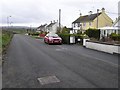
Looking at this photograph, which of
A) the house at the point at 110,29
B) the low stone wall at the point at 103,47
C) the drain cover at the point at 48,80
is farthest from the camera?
the house at the point at 110,29

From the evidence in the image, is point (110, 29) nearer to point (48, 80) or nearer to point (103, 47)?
point (103, 47)

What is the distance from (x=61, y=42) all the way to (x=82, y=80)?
22632 millimetres

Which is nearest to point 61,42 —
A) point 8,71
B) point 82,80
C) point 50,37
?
point 50,37

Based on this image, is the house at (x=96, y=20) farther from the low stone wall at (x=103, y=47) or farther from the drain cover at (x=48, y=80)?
the drain cover at (x=48, y=80)

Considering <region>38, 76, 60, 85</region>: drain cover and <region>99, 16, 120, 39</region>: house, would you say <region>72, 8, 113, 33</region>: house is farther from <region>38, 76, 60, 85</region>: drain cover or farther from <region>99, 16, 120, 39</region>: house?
→ <region>38, 76, 60, 85</region>: drain cover

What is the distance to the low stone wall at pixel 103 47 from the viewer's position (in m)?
17.7

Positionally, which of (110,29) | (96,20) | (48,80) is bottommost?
(48,80)

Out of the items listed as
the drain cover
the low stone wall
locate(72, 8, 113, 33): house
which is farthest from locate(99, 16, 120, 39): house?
the drain cover

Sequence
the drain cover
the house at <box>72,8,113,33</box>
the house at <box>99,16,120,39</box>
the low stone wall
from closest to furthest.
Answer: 1. the drain cover
2. the low stone wall
3. the house at <box>99,16,120,39</box>
4. the house at <box>72,8,113,33</box>

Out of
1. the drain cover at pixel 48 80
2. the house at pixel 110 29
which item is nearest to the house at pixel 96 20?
the house at pixel 110 29

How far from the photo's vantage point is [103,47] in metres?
20.0

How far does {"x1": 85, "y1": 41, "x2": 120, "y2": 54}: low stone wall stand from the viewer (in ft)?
58.1

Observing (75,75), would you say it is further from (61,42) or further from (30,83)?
(61,42)

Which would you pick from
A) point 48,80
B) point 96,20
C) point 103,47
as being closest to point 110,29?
point 96,20
